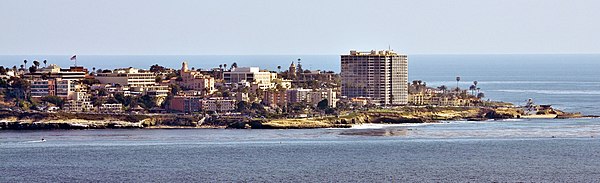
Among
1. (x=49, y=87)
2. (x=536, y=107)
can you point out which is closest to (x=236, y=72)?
(x=49, y=87)

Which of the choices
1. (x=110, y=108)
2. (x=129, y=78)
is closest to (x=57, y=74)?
(x=129, y=78)

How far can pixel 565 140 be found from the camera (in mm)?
69688

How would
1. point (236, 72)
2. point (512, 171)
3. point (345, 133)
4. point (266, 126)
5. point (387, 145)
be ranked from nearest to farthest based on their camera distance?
point (512, 171), point (387, 145), point (345, 133), point (266, 126), point (236, 72)

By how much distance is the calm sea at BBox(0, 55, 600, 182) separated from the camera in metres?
53.4

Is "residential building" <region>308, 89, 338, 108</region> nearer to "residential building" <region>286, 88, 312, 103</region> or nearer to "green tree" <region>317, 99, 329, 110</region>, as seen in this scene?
"residential building" <region>286, 88, 312, 103</region>

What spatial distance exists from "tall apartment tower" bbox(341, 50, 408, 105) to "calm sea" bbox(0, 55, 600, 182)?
14041 mm

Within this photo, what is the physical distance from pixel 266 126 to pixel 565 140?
20.0 metres

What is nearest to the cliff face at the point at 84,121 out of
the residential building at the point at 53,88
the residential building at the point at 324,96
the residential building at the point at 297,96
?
the residential building at the point at 53,88

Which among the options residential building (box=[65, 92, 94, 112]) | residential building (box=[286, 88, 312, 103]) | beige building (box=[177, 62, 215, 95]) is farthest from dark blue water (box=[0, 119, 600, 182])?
beige building (box=[177, 62, 215, 95])

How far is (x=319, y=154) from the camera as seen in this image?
62938 mm

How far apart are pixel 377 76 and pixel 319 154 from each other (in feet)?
130

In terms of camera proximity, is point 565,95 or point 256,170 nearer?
point 256,170

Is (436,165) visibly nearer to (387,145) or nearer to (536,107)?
(387,145)

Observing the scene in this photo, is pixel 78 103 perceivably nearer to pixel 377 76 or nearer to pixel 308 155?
pixel 377 76
